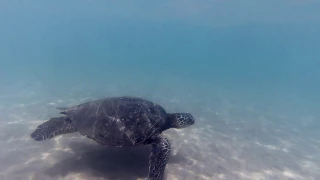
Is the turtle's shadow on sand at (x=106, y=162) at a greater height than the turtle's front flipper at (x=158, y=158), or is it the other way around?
the turtle's front flipper at (x=158, y=158)

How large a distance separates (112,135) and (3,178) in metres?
3.33

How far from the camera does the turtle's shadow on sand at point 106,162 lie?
24.1ft

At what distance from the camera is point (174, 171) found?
7895mm

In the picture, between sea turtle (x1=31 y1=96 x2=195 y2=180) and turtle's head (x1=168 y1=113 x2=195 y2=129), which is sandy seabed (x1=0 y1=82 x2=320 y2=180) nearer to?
sea turtle (x1=31 y1=96 x2=195 y2=180)

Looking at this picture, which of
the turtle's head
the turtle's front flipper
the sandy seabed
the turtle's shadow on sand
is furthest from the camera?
the turtle's head

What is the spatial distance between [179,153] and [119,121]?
3.24m

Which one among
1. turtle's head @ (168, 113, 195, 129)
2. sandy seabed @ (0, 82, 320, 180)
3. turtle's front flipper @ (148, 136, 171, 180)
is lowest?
sandy seabed @ (0, 82, 320, 180)

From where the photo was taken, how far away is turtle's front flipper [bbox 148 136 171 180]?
6340mm

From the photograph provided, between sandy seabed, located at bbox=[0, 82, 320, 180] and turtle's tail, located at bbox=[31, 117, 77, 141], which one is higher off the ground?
turtle's tail, located at bbox=[31, 117, 77, 141]

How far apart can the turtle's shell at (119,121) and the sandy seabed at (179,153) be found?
1268mm

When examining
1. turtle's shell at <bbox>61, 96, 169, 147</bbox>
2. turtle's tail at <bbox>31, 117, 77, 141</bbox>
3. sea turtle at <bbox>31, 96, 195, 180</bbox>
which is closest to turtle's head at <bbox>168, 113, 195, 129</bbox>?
sea turtle at <bbox>31, 96, 195, 180</bbox>

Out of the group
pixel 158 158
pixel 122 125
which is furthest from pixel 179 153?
pixel 122 125

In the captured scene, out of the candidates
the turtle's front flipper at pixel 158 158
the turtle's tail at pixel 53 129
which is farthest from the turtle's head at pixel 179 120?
the turtle's tail at pixel 53 129

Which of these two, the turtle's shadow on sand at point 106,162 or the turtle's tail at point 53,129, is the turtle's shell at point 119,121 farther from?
the turtle's shadow on sand at point 106,162
